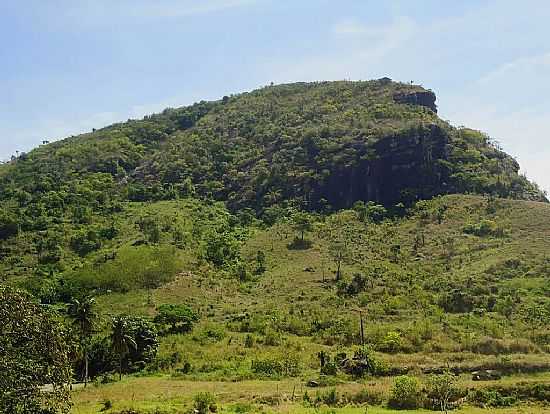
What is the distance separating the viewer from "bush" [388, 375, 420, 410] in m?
43.1

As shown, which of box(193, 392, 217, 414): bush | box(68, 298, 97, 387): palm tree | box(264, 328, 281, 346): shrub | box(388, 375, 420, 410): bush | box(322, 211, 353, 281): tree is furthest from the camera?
box(322, 211, 353, 281): tree

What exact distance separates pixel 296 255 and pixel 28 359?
75962 mm

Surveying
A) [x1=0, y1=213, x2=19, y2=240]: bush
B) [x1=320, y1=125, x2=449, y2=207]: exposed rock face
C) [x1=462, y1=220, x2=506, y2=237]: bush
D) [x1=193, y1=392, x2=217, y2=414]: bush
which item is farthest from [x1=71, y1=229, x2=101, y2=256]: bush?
[x1=193, y1=392, x2=217, y2=414]: bush

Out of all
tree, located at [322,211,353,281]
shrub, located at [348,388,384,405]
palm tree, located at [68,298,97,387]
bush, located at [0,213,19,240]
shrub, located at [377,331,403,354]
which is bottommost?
A: shrub, located at [348,388,384,405]

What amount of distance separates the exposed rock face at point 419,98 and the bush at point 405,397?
123 metres

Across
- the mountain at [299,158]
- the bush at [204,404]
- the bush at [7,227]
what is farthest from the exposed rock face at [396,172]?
the bush at [204,404]

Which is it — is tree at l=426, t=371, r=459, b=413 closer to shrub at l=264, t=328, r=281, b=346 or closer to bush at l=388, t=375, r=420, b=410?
bush at l=388, t=375, r=420, b=410

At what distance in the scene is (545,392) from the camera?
4425 cm

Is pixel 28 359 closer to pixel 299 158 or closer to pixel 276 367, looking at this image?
pixel 276 367

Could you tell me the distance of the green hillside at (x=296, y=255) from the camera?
2119 inches

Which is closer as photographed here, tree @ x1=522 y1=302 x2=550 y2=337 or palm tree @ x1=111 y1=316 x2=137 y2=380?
palm tree @ x1=111 y1=316 x2=137 y2=380

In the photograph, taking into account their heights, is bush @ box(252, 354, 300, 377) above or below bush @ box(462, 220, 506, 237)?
below

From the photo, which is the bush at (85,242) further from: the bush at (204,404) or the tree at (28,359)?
the tree at (28,359)

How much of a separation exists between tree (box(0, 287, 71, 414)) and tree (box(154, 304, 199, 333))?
1856 inches
